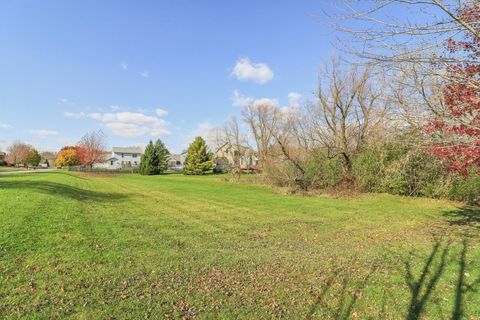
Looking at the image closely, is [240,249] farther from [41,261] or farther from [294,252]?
[41,261]

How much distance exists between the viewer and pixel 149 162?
47.4m

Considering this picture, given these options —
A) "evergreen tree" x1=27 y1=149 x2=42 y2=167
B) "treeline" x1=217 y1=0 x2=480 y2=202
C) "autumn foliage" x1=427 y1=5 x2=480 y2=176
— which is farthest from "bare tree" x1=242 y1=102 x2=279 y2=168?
"evergreen tree" x1=27 y1=149 x2=42 y2=167

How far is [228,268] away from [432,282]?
3.12 metres

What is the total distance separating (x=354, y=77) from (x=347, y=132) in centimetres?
379

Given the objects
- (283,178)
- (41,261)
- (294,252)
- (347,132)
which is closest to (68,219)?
(41,261)

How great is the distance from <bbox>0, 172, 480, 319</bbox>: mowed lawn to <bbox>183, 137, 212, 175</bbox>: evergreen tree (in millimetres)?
41622

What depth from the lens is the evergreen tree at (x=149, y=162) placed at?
47406mm

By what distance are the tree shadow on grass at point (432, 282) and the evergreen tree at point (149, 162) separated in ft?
148

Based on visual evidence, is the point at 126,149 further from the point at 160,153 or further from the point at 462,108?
the point at 462,108

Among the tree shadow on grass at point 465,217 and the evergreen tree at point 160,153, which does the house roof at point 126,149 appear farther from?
the tree shadow on grass at point 465,217

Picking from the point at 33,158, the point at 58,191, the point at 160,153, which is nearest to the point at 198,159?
the point at 160,153

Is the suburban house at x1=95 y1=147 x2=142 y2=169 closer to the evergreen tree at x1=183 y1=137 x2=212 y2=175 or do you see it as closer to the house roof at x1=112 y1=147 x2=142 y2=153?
the house roof at x1=112 y1=147 x2=142 y2=153

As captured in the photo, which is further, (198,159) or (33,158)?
(33,158)

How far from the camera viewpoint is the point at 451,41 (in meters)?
4.73
